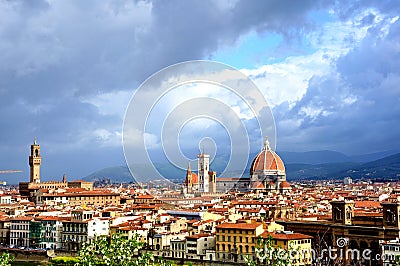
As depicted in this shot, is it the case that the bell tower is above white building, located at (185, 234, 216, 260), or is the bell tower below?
above

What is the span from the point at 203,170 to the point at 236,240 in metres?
52.1

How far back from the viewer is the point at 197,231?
35562 mm

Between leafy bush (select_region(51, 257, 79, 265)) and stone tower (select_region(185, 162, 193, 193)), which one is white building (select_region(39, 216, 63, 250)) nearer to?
leafy bush (select_region(51, 257, 79, 265))

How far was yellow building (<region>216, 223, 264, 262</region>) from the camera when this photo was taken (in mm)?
30953

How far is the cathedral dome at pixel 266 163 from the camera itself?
265ft

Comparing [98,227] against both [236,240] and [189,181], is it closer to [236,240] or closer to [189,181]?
[236,240]

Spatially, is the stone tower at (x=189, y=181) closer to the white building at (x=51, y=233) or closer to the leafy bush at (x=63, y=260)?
the white building at (x=51, y=233)

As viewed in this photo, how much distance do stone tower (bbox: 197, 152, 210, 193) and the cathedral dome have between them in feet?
19.0

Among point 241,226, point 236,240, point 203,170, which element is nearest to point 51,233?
point 236,240

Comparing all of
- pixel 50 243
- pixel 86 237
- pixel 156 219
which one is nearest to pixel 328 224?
pixel 156 219

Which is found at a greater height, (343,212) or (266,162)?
(266,162)

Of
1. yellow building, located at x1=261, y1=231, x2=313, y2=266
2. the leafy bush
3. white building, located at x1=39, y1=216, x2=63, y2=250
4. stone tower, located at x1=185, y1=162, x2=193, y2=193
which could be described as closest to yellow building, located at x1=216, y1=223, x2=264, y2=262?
yellow building, located at x1=261, y1=231, x2=313, y2=266

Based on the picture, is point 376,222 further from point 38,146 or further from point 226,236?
point 38,146

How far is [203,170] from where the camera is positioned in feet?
275
